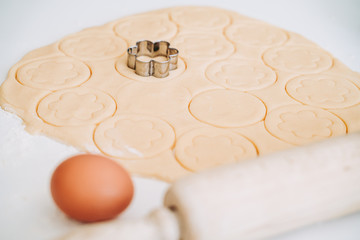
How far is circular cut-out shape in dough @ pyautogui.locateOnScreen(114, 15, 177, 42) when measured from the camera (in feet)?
5.35

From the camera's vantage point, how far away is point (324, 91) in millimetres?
1371

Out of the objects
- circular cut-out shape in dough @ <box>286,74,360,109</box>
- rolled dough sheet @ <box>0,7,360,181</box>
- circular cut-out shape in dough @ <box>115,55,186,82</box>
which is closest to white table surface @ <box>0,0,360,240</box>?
rolled dough sheet @ <box>0,7,360,181</box>

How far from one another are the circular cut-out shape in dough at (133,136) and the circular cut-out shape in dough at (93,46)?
39 centimetres

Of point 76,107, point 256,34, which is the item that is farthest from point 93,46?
point 256,34

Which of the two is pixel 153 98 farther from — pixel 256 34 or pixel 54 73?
pixel 256 34

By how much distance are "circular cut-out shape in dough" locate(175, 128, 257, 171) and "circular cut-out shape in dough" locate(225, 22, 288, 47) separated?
1.92 ft

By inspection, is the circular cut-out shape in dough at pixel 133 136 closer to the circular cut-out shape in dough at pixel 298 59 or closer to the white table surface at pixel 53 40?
the white table surface at pixel 53 40

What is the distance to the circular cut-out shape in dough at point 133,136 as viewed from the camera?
1086mm

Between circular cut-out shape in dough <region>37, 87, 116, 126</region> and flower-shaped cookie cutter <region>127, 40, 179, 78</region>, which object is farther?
flower-shaped cookie cutter <region>127, 40, 179, 78</region>

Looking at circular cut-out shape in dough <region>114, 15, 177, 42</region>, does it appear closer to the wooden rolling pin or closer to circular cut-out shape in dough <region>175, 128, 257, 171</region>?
circular cut-out shape in dough <region>175, 128, 257, 171</region>

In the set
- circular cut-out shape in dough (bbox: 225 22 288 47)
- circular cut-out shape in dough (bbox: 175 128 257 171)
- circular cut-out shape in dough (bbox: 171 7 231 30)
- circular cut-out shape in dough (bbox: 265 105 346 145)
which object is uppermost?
circular cut-out shape in dough (bbox: 171 7 231 30)

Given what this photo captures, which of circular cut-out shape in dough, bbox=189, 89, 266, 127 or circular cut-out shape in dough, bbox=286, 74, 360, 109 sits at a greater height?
circular cut-out shape in dough, bbox=286, 74, 360, 109

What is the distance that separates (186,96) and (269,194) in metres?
0.58

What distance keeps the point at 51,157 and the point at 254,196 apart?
1.84ft
